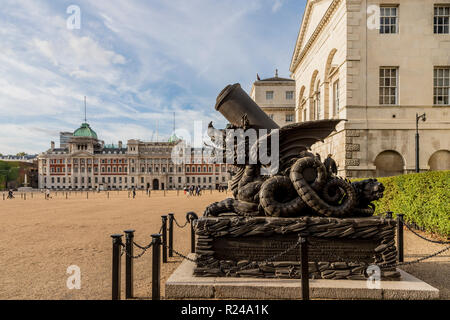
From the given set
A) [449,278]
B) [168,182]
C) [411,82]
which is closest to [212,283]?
[449,278]

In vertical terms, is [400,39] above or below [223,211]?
above

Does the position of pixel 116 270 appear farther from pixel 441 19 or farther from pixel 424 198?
pixel 441 19

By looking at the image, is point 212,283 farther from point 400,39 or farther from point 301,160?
point 400,39

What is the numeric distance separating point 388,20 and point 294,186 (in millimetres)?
15613

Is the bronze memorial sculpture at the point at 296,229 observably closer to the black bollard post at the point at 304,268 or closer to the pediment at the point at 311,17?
the black bollard post at the point at 304,268

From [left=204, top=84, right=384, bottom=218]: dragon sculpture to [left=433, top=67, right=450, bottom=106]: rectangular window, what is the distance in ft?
45.4

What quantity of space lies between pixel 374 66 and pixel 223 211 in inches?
573

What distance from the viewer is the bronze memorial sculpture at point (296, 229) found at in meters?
4.32

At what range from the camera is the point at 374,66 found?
15258mm

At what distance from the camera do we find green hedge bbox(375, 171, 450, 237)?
26.1 ft

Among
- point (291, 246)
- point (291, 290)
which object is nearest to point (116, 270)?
point (291, 290)

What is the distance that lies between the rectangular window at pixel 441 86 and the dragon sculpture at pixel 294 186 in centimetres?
1382

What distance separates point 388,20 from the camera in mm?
15398
